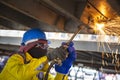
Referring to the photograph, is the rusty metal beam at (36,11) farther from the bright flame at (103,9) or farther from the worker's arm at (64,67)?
the worker's arm at (64,67)

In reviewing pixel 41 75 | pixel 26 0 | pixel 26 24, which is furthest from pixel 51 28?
pixel 41 75

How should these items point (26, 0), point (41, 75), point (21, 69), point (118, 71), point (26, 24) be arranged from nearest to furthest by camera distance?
point (21, 69)
point (41, 75)
point (26, 0)
point (26, 24)
point (118, 71)

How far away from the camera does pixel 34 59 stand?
277cm

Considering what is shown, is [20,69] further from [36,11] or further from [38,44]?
[36,11]

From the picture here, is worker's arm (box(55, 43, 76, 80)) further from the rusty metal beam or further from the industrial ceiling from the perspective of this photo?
the rusty metal beam

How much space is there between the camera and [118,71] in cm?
902

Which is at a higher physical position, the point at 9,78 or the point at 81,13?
the point at 81,13

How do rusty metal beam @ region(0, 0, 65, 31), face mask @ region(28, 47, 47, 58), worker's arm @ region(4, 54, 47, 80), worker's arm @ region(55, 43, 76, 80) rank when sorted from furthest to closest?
rusty metal beam @ region(0, 0, 65, 31), worker's arm @ region(55, 43, 76, 80), face mask @ region(28, 47, 47, 58), worker's arm @ region(4, 54, 47, 80)

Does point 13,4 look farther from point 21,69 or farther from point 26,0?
point 21,69

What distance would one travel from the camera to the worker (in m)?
2.62

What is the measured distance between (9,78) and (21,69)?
150 millimetres

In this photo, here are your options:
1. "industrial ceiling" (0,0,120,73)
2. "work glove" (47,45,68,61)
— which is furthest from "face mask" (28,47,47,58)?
"industrial ceiling" (0,0,120,73)

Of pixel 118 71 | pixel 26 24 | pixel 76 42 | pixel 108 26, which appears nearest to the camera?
pixel 108 26

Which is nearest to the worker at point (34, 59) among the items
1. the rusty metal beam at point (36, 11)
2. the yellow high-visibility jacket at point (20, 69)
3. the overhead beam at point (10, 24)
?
the yellow high-visibility jacket at point (20, 69)
